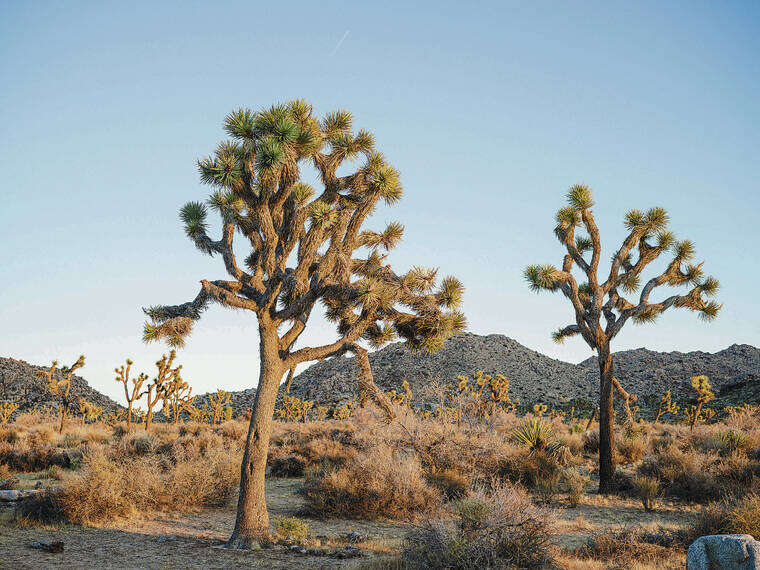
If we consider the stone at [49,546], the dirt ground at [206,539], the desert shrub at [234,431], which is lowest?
the dirt ground at [206,539]

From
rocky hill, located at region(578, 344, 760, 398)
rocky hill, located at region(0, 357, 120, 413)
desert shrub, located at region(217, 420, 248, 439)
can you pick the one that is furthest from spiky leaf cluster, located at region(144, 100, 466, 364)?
rocky hill, located at region(578, 344, 760, 398)

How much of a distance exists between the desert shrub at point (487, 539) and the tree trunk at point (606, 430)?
7.91 meters

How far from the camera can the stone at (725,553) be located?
18.6ft

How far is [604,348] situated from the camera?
1468cm

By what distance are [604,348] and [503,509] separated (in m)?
8.91

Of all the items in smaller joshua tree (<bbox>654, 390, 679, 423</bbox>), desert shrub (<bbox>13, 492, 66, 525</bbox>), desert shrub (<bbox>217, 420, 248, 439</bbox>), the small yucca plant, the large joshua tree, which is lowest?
desert shrub (<bbox>13, 492, 66, 525</bbox>)

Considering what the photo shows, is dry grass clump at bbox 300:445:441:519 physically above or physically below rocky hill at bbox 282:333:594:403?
below

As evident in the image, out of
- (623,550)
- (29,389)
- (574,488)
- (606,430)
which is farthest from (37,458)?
(29,389)

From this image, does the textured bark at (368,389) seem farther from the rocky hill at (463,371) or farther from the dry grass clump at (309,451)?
the rocky hill at (463,371)

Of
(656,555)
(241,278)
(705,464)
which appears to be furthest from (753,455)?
(241,278)

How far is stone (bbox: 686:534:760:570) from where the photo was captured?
566cm

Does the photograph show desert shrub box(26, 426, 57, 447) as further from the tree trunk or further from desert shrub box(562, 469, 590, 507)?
the tree trunk

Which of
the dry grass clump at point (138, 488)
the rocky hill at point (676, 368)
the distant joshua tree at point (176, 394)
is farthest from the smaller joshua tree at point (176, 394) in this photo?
the rocky hill at point (676, 368)

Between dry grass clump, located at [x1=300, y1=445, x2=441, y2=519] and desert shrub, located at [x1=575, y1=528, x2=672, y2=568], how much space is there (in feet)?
13.4
